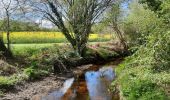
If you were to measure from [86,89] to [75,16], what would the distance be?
14807mm

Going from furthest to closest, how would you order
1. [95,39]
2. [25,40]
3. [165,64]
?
[95,39], [25,40], [165,64]

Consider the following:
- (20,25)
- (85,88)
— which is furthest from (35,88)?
(20,25)

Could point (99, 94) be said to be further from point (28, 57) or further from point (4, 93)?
point (28, 57)

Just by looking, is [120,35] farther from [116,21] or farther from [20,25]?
[20,25]

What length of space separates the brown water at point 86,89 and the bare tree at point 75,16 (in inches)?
325

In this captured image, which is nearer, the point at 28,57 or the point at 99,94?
the point at 99,94

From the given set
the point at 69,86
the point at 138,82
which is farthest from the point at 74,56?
the point at 138,82

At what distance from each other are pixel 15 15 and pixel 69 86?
978 centimetres

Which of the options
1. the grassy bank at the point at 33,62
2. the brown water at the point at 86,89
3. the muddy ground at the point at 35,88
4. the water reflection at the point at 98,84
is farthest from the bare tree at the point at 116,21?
the muddy ground at the point at 35,88

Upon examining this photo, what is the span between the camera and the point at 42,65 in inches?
1113

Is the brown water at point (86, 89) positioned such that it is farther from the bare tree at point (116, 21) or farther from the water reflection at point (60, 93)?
the bare tree at point (116, 21)

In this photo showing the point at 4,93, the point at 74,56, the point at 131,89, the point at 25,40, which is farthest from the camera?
the point at 25,40

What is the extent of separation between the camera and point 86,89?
2339 centimetres

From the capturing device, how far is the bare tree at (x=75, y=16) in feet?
120
